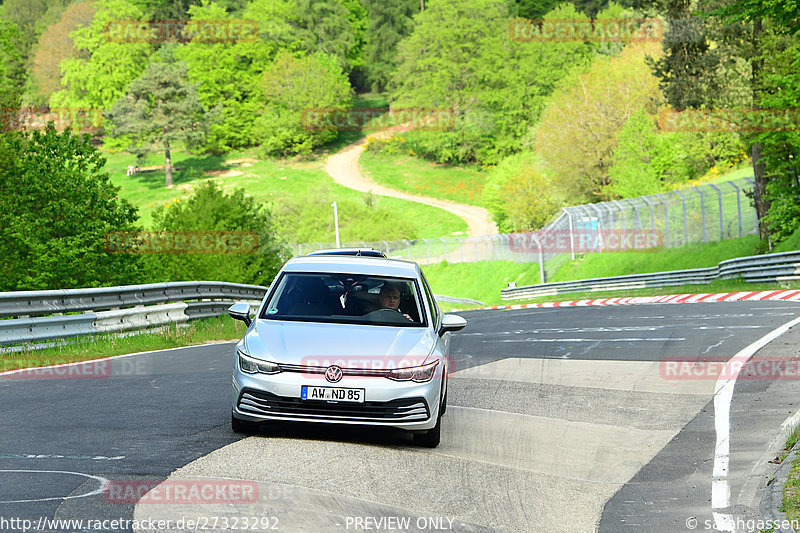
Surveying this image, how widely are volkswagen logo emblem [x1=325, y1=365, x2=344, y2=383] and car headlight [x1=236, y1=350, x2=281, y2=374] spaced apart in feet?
1.34

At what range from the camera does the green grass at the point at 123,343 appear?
14.6 metres

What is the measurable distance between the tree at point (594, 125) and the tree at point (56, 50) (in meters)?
101

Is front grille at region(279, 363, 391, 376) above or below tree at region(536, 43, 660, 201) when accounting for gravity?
above

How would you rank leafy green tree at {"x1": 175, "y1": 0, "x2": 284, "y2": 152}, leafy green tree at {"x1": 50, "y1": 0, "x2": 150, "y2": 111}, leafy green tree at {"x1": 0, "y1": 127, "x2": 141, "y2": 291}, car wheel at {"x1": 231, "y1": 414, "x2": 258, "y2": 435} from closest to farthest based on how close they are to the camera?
car wheel at {"x1": 231, "y1": 414, "x2": 258, "y2": 435} → leafy green tree at {"x1": 0, "y1": 127, "x2": 141, "y2": 291} → leafy green tree at {"x1": 175, "y1": 0, "x2": 284, "y2": 152} → leafy green tree at {"x1": 50, "y1": 0, "x2": 150, "y2": 111}

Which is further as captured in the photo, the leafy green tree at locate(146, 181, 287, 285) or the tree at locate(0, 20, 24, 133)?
the tree at locate(0, 20, 24, 133)

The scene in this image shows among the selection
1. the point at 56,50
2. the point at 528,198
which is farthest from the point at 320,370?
the point at 56,50

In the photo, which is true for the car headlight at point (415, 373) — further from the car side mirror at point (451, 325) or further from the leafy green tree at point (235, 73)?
the leafy green tree at point (235, 73)

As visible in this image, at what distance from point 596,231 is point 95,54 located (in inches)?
4224

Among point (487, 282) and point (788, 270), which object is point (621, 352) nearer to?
point (788, 270)

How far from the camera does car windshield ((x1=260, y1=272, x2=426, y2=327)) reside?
8781 millimetres

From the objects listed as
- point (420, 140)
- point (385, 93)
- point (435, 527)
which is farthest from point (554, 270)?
point (385, 93)

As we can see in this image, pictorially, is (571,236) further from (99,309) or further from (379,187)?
(379,187)

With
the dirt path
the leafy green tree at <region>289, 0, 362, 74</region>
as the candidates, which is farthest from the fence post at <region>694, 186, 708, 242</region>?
the leafy green tree at <region>289, 0, 362, 74</region>

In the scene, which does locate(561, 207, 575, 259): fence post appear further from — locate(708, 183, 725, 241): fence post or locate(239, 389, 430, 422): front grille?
locate(239, 389, 430, 422): front grille
